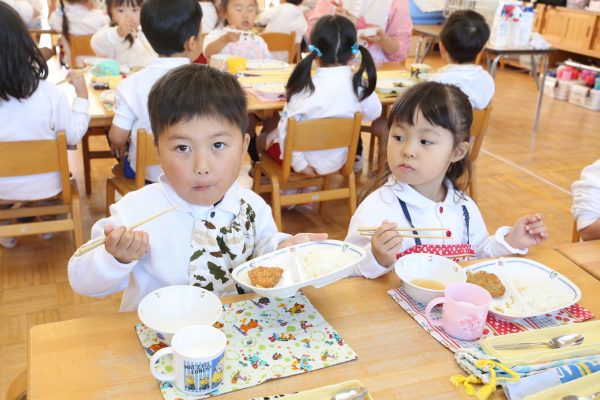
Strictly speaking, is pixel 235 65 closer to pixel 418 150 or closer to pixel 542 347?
pixel 418 150

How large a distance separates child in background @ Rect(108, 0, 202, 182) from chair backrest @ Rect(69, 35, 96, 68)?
1150mm

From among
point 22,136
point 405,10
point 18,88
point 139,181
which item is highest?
point 405,10

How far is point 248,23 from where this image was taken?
3658mm

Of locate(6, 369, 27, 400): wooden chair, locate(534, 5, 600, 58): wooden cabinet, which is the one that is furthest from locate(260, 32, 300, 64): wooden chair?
locate(534, 5, 600, 58): wooden cabinet

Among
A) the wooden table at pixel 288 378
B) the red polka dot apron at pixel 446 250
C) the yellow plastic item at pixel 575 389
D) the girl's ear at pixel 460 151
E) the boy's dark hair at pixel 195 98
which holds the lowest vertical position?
the red polka dot apron at pixel 446 250

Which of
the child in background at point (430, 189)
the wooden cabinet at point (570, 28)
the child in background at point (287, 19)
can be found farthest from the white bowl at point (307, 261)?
the wooden cabinet at point (570, 28)

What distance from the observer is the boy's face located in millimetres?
1134

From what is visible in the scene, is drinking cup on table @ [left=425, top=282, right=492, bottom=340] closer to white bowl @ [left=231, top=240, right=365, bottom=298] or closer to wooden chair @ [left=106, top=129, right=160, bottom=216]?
white bowl @ [left=231, top=240, right=365, bottom=298]

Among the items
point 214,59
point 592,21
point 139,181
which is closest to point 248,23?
point 214,59

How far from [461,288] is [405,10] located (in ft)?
10.7

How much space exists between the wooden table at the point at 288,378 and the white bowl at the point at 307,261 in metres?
0.06

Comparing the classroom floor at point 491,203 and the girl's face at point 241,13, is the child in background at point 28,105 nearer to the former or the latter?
the classroom floor at point 491,203

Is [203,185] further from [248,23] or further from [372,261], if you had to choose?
[248,23]

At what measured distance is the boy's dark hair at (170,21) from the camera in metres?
2.48
